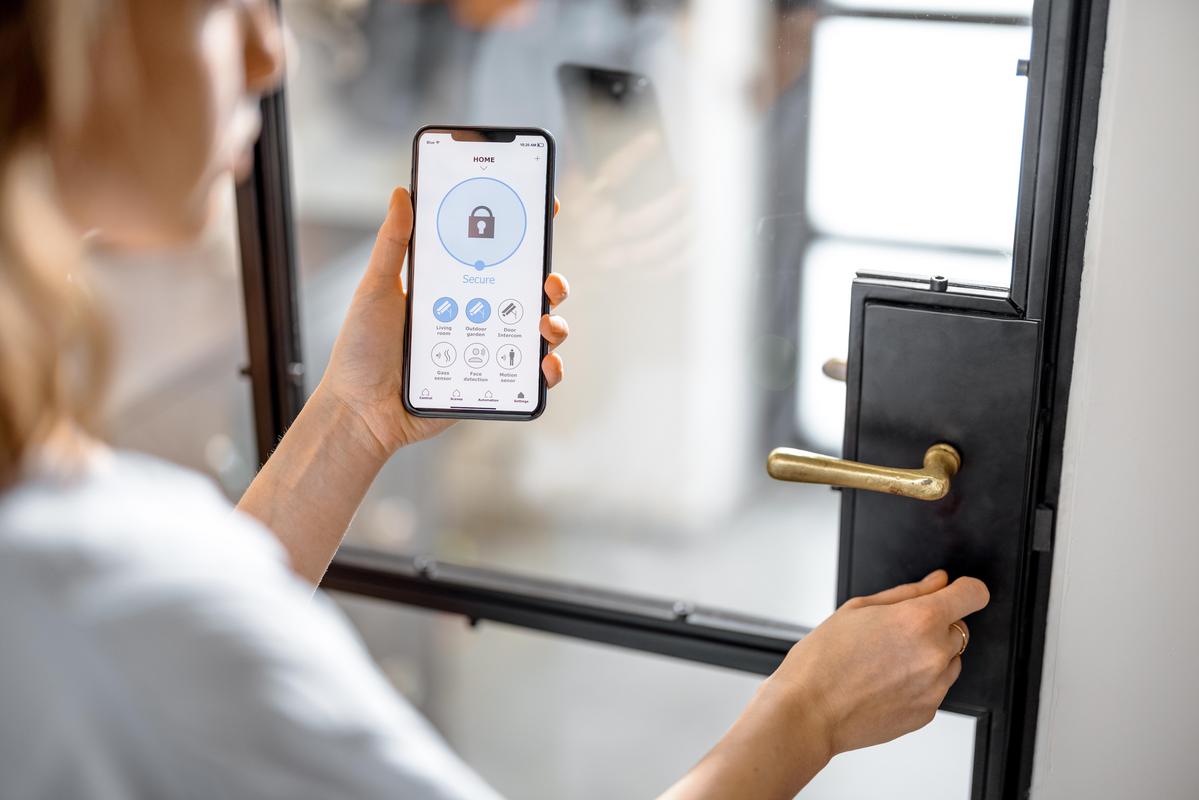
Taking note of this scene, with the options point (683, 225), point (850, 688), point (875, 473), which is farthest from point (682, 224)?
point (850, 688)

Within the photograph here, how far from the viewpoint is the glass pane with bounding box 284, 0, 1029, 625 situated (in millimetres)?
717

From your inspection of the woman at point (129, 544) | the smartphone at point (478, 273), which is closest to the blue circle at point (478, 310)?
the smartphone at point (478, 273)

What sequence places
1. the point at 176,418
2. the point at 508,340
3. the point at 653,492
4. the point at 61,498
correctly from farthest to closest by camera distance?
the point at 176,418 < the point at 653,492 < the point at 508,340 < the point at 61,498

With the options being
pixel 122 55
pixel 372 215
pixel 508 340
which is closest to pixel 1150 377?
pixel 508 340

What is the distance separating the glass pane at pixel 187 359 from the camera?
1091 millimetres

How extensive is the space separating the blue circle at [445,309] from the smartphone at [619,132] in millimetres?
182

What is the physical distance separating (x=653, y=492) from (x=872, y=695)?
34 centimetres

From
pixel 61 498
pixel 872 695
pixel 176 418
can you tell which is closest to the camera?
pixel 61 498

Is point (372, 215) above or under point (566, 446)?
above

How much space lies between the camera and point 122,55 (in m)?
0.41

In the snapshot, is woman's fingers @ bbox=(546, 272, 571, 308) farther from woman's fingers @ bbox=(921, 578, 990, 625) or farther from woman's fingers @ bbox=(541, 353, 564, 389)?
woman's fingers @ bbox=(921, 578, 990, 625)

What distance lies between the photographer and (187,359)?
1602 millimetres

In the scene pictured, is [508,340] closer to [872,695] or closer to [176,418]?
[872,695]

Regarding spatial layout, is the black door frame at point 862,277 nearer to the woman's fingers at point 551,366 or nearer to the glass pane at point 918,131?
the glass pane at point 918,131
